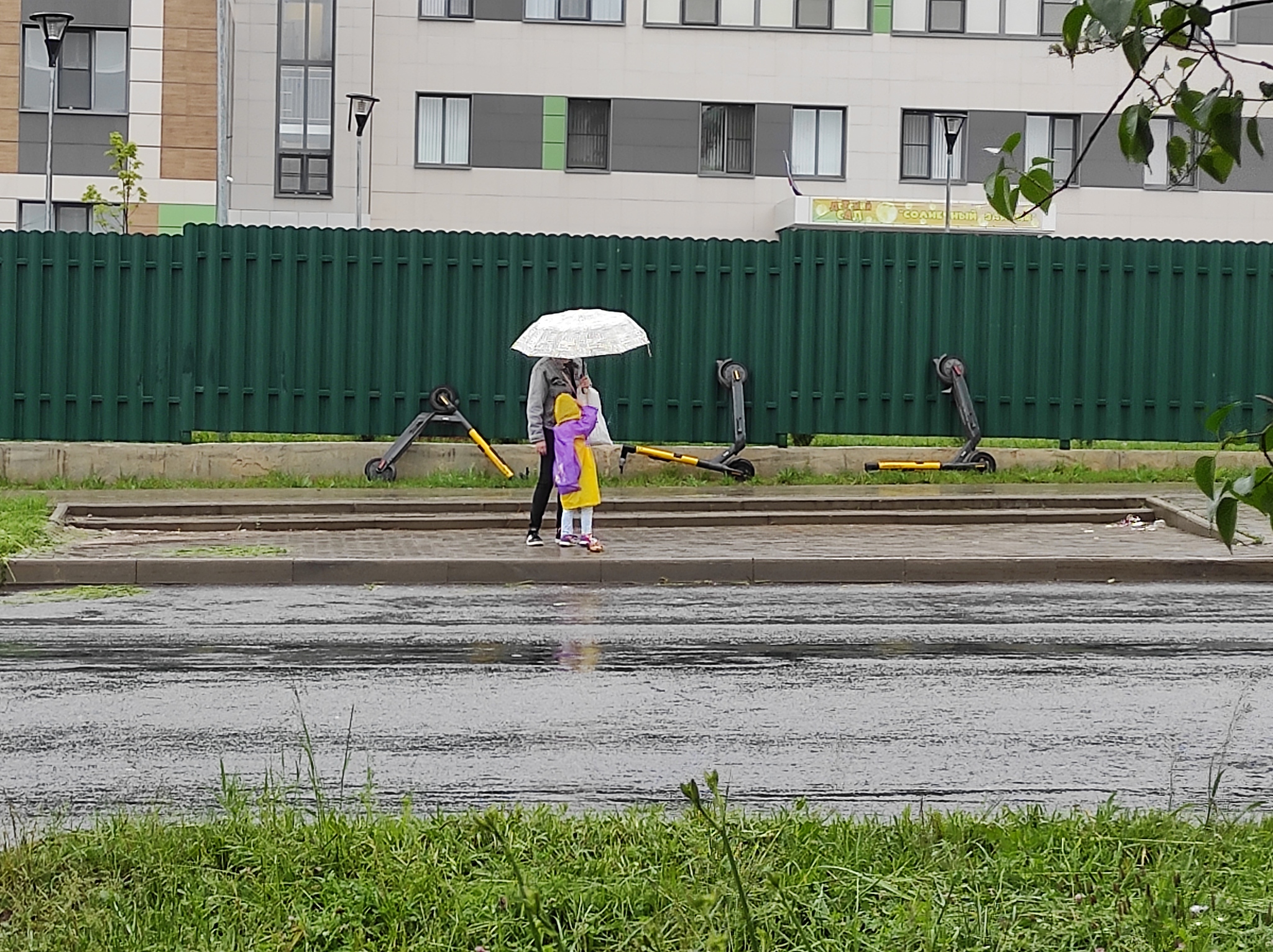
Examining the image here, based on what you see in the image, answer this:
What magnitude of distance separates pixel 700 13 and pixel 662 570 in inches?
1192

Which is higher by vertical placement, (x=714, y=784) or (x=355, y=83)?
(x=355, y=83)

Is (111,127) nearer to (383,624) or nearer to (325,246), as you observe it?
(325,246)

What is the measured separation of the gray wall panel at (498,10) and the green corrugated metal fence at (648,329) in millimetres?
24121

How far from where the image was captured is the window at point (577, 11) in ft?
136

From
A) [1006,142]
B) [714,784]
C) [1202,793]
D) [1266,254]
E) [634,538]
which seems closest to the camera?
[1006,142]

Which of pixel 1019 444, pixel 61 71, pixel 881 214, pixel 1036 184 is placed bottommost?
pixel 1019 444

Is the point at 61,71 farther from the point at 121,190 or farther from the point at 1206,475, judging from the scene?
the point at 1206,475

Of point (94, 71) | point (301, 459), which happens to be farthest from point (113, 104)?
point (301, 459)

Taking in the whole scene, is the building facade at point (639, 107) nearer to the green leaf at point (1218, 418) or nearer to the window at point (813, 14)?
the window at point (813, 14)

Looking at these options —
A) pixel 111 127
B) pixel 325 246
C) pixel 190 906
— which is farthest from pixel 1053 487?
pixel 111 127

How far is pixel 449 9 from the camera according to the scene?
1628 inches

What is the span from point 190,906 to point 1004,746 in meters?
3.68

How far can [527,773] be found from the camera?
6.60 meters

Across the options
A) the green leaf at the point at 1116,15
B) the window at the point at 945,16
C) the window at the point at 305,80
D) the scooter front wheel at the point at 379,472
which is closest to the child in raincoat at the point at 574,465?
the scooter front wheel at the point at 379,472
